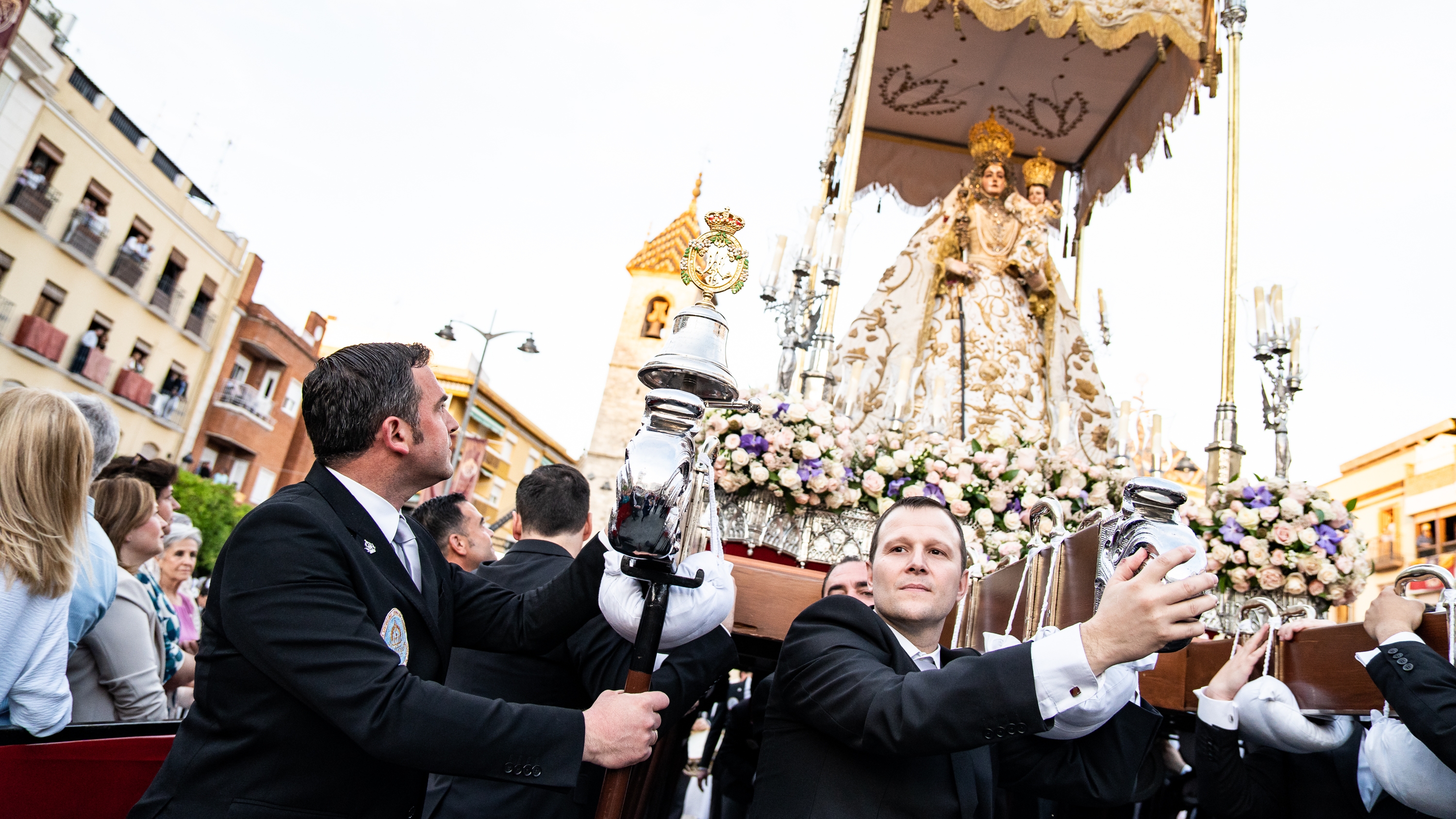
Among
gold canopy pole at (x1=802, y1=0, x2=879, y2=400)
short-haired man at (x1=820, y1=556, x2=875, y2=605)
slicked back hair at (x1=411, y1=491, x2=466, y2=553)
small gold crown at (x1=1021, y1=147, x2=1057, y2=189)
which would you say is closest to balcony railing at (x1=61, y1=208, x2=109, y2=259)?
gold canopy pole at (x1=802, y1=0, x2=879, y2=400)

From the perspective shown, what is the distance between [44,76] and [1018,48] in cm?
1845

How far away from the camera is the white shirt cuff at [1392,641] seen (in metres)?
2.07

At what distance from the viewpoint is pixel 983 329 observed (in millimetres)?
7199

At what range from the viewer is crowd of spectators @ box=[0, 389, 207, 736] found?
2.12 m

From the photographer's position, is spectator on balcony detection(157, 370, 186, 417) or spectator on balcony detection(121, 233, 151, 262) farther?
spectator on balcony detection(157, 370, 186, 417)

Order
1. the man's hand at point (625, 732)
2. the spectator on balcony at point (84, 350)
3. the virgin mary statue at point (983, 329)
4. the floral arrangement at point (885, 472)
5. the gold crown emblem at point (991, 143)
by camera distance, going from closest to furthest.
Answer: the man's hand at point (625, 732) < the floral arrangement at point (885, 472) < the virgin mary statue at point (983, 329) < the gold crown emblem at point (991, 143) < the spectator on balcony at point (84, 350)

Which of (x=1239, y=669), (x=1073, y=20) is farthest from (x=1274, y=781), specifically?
(x=1073, y=20)

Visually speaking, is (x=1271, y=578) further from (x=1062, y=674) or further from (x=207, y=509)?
(x=207, y=509)

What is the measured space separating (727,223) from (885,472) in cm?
250

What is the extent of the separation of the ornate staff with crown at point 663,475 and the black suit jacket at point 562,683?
0.49 metres

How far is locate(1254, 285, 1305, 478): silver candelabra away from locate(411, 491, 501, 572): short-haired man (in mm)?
4674

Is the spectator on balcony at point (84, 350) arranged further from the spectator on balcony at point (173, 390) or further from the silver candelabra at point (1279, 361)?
the silver candelabra at point (1279, 361)

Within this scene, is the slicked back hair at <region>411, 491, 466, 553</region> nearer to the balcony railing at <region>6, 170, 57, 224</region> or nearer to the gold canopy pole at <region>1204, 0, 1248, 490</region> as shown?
the gold canopy pole at <region>1204, 0, 1248, 490</region>

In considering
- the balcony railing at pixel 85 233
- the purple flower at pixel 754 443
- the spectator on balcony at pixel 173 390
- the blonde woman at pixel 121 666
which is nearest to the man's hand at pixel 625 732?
the blonde woman at pixel 121 666
